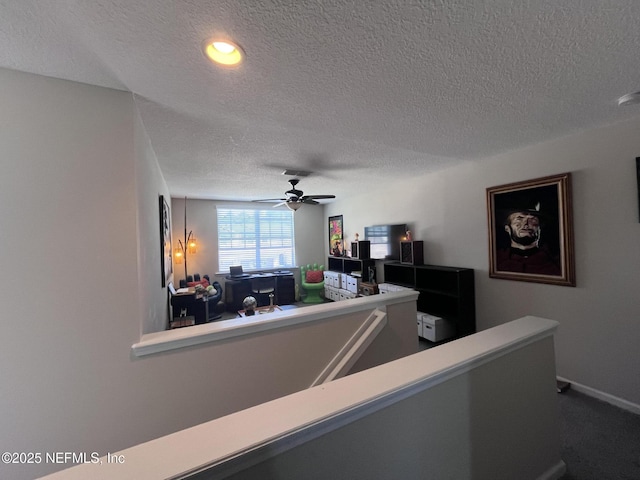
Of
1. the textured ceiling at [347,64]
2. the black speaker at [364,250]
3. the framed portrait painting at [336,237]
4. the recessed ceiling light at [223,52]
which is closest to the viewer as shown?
the textured ceiling at [347,64]

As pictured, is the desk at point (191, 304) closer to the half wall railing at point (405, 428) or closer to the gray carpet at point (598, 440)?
the half wall railing at point (405, 428)

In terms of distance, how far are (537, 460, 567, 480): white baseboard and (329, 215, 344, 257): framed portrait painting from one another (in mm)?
4602

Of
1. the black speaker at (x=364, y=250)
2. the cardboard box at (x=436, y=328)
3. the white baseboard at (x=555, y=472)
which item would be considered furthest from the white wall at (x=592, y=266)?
the black speaker at (x=364, y=250)

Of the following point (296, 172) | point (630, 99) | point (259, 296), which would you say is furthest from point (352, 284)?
point (630, 99)

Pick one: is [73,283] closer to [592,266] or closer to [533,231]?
[533,231]

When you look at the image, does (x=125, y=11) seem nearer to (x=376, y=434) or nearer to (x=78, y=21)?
(x=78, y=21)

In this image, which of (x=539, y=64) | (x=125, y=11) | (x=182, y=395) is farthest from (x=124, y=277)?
(x=539, y=64)

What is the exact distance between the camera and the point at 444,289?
341cm

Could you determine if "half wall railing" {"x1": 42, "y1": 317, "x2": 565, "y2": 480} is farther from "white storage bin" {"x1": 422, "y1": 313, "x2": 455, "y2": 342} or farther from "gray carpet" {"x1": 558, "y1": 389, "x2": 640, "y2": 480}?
"white storage bin" {"x1": 422, "y1": 313, "x2": 455, "y2": 342}

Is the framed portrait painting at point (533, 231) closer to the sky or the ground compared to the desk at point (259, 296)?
closer to the sky

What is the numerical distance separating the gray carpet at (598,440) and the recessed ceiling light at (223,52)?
2.93 metres

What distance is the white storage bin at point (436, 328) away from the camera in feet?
10.5

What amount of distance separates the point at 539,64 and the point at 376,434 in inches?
74.9

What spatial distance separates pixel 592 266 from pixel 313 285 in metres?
4.73
